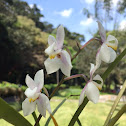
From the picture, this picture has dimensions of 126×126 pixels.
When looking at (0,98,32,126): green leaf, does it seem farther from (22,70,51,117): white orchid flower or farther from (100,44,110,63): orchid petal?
(100,44,110,63): orchid petal

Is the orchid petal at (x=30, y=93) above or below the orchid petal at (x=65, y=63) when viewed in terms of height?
below

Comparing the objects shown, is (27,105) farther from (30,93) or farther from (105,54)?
(105,54)

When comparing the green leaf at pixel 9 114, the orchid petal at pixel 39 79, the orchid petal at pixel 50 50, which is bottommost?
the green leaf at pixel 9 114

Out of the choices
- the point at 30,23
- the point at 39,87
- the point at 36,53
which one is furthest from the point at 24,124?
the point at 30,23

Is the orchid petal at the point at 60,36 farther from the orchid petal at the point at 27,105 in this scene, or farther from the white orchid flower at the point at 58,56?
the orchid petal at the point at 27,105

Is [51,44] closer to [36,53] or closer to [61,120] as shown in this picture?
[61,120]

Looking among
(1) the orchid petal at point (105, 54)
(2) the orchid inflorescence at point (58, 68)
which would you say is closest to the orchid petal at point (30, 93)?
(2) the orchid inflorescence at point (58, 68)

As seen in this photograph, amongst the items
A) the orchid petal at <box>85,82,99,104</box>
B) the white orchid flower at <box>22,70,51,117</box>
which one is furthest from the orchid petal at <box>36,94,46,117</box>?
the orchid petal at <box>85,82,99,104</box>
